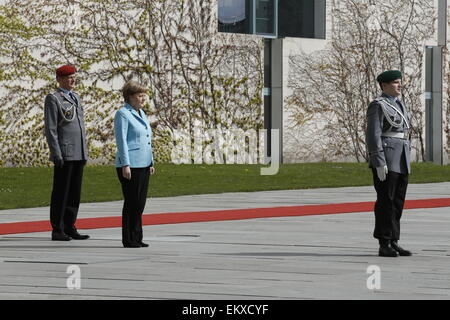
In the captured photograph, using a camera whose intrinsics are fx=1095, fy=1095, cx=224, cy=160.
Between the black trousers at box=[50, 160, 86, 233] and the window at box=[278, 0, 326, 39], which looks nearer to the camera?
the black trousers at box=[50, 160, 86, 233]

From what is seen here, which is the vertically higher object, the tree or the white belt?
the tree

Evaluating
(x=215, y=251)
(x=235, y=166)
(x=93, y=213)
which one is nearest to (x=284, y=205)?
(x=93, y=213)

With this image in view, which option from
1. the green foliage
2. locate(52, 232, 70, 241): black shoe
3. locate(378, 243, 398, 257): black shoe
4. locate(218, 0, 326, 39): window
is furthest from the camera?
locate(218, 0, 326, 39): window

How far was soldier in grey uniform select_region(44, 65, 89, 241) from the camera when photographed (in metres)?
12.2

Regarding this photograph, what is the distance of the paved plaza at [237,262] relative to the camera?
26.2 feet

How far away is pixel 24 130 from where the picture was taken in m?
27.8

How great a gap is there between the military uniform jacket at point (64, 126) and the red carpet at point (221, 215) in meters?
1.53

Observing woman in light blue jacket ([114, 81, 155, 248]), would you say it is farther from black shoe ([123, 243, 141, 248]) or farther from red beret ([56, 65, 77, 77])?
red beret ([56, 65, 77, 77])

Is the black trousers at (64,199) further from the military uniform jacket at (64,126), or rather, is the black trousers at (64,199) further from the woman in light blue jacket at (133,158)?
the woman in light blue jacket at (133,158)

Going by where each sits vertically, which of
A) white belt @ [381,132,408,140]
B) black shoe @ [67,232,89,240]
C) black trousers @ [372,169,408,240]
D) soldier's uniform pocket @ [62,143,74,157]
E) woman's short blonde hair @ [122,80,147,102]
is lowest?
black shoe @ [67,232,89,240]

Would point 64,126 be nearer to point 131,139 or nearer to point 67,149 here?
point 67,149

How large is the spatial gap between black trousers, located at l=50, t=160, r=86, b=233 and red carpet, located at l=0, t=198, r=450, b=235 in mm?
1119

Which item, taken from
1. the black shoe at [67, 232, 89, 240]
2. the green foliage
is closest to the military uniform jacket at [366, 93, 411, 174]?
the black shoe at [67, 232, 89, 240]
